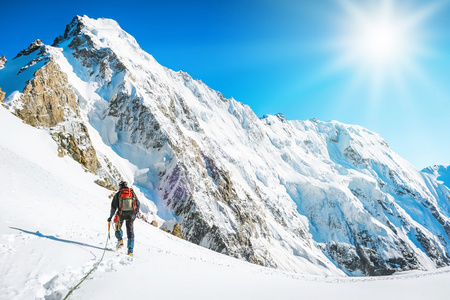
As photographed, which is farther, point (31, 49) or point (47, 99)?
point (31, 49)

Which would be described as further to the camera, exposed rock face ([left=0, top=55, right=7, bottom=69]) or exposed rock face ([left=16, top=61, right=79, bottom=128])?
exposed rock face ([left=0, top=55, right=7, bottom=69])

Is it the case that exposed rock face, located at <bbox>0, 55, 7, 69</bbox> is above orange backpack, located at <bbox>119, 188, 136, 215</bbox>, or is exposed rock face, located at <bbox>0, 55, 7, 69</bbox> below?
above

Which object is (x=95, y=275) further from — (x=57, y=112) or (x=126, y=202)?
(x=57, y=112)

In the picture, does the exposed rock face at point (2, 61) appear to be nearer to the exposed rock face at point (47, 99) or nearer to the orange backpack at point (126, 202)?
the exposed rock face at point (47, 99)

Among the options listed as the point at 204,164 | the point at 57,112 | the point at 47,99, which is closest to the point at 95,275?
the point at 57,112

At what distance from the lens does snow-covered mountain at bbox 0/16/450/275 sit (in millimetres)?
56188

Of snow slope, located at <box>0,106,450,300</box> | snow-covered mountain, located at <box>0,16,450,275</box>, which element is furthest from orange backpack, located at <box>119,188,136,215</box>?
snow-covered mountain, located at <box>0,16,450,275</box>

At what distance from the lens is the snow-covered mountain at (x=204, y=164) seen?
56188 mm

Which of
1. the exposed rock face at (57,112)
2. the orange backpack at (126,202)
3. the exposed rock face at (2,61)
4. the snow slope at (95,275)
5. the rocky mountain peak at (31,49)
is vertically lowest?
the snow slope at (95,275)

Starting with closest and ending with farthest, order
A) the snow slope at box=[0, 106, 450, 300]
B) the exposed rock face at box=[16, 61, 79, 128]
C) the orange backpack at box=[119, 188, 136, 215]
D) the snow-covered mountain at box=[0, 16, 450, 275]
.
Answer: the snow slope at box=[0, 106, 450, 300] → the orange backpack at box=[119, 188, 136, 215] → the exposed rock face at box=[16, 61, 79, 128] → the snow-covered mountain at box=[0, 16, 450, 275]

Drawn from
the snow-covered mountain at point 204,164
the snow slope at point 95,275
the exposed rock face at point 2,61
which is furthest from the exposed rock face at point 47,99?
the snow slope at point 95,275

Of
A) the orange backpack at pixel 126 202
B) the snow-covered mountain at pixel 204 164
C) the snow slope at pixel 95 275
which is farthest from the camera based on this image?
the snow-covered mountain at pixel 204 164

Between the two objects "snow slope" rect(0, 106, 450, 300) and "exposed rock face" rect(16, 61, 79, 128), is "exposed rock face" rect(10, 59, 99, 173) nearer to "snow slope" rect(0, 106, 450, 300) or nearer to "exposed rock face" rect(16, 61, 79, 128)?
"exposed rock face" rect(16, 61, 79, 128)

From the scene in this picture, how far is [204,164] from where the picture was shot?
80.9 m
